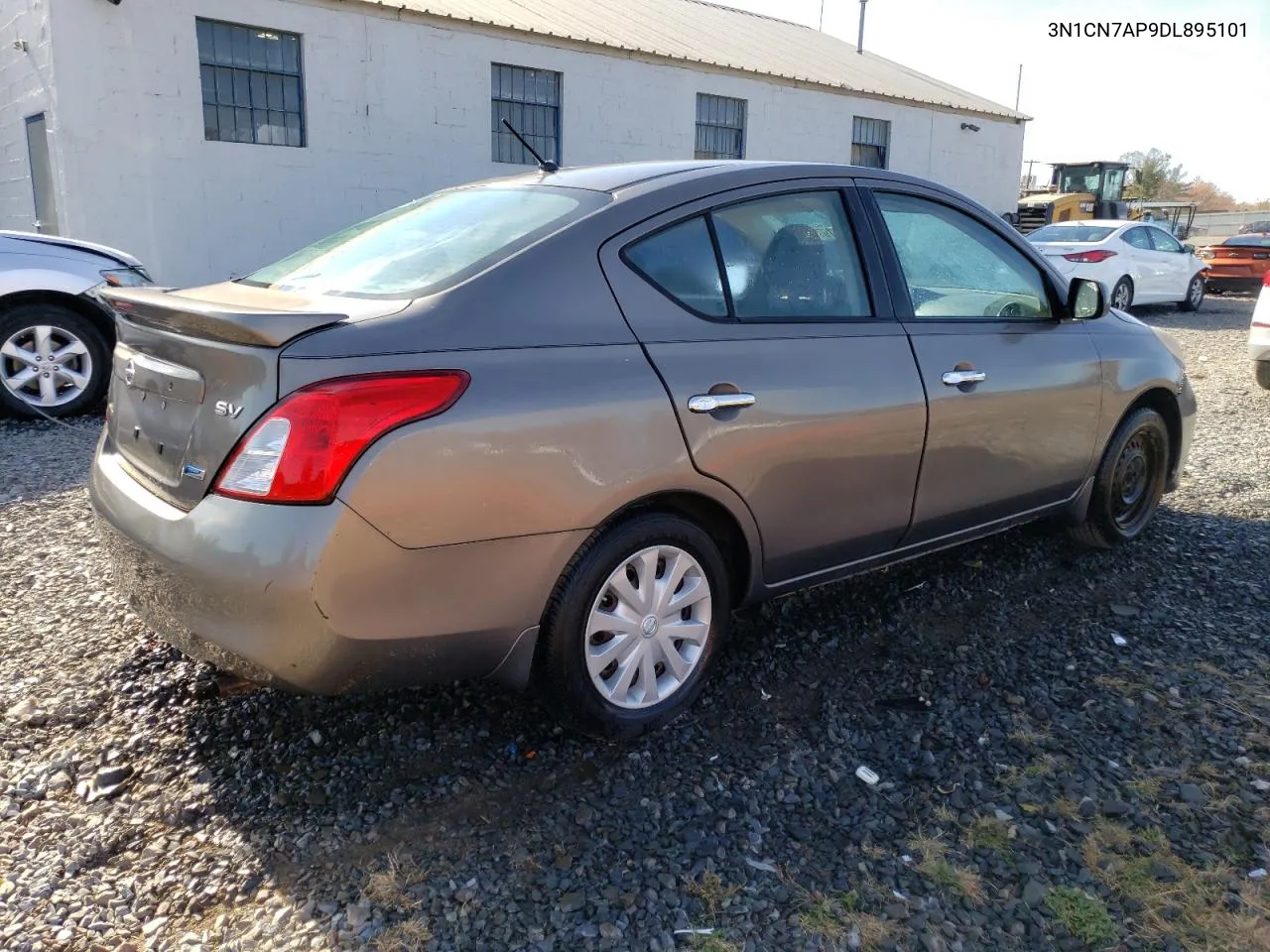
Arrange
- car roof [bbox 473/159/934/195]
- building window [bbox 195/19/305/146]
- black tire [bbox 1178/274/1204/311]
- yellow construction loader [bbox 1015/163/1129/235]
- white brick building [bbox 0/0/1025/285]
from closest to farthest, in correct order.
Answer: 1. car roof [bbox 473/159/934/195]
2. white brick building [bbox 0/0/1025/285]
3. building window [bbox 195/19/305/146]
4. black tire [bbox 1178/274/1204/311]
5. yellow construction loader [bbox 1015/163/1129/235]

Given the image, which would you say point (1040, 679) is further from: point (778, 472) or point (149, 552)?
point (149, 552)

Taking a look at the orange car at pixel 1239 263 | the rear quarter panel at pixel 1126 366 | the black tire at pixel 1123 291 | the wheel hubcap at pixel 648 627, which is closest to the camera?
the wheel hubcap at pixel 648 627

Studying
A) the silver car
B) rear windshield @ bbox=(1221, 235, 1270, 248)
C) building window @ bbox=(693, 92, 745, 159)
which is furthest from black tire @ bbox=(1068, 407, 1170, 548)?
rear windshield @ bbox=(1221, 235, 1270, 248)

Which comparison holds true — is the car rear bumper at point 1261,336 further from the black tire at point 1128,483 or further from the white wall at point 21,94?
the white wall at point 21,94

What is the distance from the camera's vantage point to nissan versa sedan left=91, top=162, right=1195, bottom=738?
7.72ft

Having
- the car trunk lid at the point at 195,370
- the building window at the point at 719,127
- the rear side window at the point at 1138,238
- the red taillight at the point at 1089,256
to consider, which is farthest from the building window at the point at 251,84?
the rear side window at the point at 1138,238

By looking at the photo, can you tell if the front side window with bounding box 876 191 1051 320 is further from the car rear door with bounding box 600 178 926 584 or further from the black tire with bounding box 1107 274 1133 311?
the black tire with bounding box 1107 274 1133 311

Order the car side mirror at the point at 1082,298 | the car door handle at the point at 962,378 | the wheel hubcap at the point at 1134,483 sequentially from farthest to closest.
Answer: the wheel hubcap at the point at 1134,483 < the car side mirror at the point at 1082,298 < the car door handle at the point at 962,378

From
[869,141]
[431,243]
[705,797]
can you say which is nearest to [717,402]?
[431,243]

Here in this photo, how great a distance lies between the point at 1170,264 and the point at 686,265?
53.8 ft

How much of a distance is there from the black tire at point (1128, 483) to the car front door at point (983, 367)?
258 millimetres

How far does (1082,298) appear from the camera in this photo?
161 inches

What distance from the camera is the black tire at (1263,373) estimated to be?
345 inches

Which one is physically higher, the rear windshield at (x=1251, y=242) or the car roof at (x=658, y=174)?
the car roof at (x=658, y=174)
